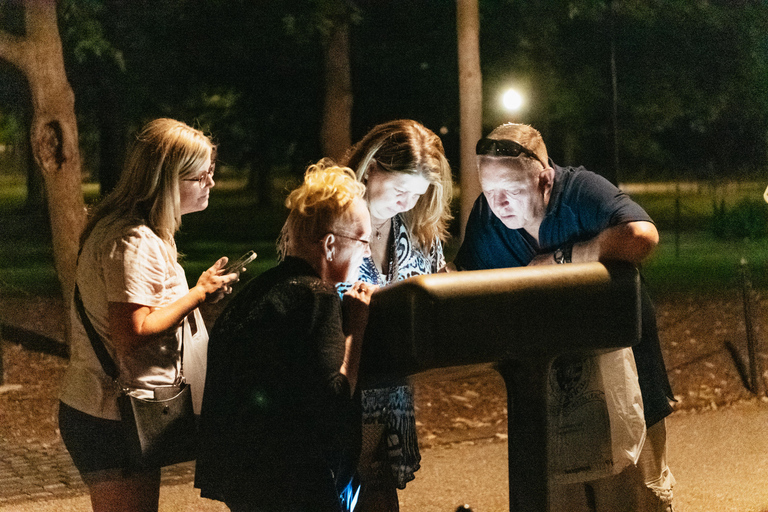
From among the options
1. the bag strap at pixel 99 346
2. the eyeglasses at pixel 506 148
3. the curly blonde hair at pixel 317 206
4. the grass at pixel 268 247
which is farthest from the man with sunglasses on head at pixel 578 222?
the grass at pixel 268 247

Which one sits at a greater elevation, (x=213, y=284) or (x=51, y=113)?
(x=51, y=113)

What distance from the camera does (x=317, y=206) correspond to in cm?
207

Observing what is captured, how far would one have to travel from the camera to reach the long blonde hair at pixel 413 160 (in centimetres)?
263

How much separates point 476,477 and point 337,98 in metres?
4.83

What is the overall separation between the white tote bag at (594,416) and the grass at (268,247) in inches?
191

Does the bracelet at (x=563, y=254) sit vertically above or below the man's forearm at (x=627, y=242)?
below

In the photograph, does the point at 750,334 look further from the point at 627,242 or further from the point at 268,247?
the point at 268,247

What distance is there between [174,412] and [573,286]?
1.09 m

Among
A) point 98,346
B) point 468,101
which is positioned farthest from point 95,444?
point 468,101

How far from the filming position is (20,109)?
16.5m

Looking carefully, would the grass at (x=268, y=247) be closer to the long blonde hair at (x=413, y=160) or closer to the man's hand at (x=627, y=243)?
the long blonde hair at (x=413, y=160)

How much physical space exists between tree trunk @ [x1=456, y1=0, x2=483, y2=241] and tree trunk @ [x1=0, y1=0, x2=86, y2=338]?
7.87 ft

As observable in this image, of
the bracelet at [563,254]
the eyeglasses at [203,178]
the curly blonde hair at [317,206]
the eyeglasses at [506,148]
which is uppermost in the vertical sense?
the eyeglasses at [506,148]

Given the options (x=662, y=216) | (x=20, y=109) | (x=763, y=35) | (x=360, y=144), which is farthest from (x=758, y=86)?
(x=360, y=144)
